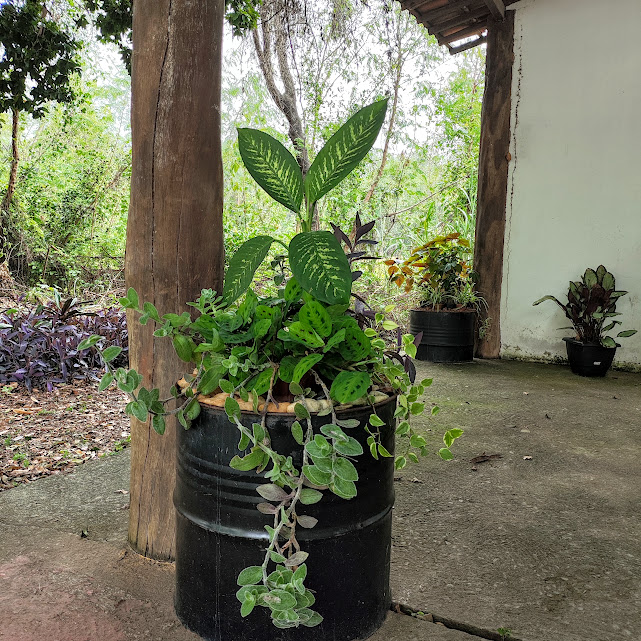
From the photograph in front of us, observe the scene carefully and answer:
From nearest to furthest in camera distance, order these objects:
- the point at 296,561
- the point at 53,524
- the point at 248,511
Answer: the point at 296,561, the point at 248,511, the point at 53,524

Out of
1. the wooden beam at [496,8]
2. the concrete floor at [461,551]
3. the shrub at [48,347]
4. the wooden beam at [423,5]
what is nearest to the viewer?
the concrete floor at [461,551]

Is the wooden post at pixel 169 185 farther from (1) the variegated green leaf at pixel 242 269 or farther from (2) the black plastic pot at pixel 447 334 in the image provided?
(2) the black plastic pot at pixel 447 334

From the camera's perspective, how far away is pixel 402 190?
8.61 m

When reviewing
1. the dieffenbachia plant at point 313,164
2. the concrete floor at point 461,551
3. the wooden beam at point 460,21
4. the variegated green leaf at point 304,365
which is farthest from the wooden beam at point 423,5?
the variegated green leaf at point 304,365

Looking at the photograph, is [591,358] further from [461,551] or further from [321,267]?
[321,267]

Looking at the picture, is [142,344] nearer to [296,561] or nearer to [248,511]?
[248,511]

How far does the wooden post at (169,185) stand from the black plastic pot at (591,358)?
11.8 ft

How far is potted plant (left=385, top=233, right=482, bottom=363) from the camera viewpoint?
196 inches

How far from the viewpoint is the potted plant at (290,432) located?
4.05 feet

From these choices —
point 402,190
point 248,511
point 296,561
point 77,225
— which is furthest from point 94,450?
point 402,190

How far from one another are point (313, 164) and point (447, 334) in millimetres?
3760

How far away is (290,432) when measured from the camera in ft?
4.20

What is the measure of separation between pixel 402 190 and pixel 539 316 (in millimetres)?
3957

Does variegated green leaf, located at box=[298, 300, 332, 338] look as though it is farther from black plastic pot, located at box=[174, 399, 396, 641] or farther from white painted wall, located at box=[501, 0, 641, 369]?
white painted wall, located at box=[501, 0, 641, 369]
